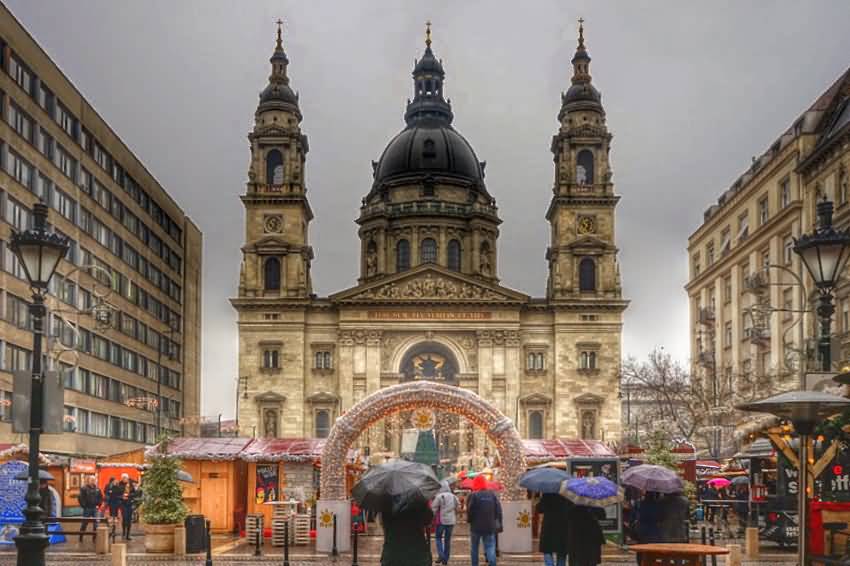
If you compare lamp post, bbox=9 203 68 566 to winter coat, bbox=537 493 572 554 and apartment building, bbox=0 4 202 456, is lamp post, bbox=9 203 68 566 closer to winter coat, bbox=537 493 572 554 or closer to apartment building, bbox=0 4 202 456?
winter coat, bbox=537 493 572 554

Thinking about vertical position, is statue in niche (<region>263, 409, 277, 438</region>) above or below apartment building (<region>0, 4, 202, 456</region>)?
below

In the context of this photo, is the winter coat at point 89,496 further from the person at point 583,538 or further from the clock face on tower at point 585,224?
the clock face on tower at point 585,224

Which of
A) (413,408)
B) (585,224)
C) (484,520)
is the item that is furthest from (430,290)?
(484,520)

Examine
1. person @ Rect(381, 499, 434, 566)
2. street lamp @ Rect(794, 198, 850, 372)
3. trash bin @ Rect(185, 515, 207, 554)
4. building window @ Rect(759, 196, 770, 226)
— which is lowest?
trash bin @ Rect(185, 515, 207, 554)

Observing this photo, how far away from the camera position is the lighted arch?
3003 cm

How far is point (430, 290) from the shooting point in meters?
84.4

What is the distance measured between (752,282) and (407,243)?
124ft

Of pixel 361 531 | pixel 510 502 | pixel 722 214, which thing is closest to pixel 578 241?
pixel 722 214

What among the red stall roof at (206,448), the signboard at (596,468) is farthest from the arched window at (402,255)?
the signboard at (596,468)

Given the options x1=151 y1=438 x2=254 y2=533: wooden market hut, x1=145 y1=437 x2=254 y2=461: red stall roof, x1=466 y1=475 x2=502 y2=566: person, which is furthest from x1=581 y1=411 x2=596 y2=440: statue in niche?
x1=466 y1=475 x2=502 y2=566: person

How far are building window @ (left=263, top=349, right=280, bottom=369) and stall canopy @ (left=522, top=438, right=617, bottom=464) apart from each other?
121 feet

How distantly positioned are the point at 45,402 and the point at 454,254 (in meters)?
80.3

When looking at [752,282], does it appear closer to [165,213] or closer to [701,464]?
[701,464]

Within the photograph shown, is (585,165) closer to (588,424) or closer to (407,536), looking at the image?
(588,424)
